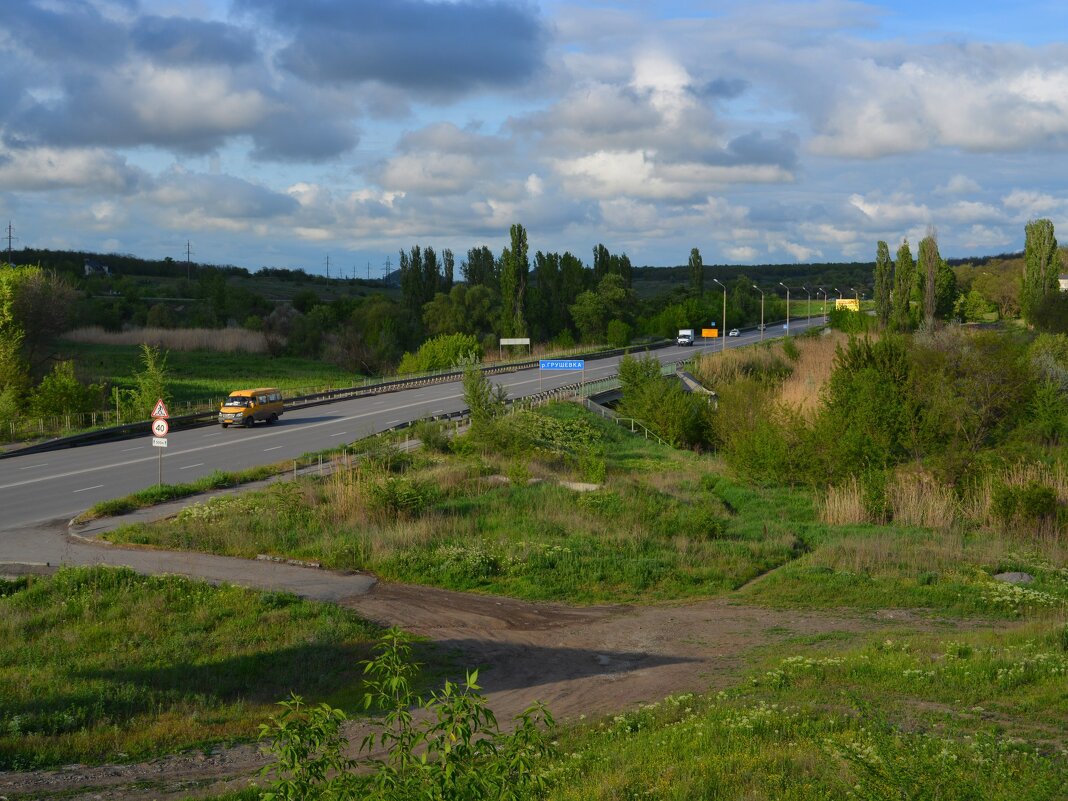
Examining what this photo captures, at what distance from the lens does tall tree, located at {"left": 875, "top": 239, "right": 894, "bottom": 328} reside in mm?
90250

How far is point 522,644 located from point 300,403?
39228 mm

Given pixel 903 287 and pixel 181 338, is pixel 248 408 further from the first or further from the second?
pixel 903 287

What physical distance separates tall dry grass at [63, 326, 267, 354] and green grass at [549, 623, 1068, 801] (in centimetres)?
7365

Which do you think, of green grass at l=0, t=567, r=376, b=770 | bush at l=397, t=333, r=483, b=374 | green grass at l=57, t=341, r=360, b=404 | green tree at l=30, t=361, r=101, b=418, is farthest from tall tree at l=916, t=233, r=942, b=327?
green grass at l=0, t=567, r=376, b=770

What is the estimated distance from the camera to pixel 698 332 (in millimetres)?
116000

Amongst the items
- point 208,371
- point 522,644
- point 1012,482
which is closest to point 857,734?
point 522,644

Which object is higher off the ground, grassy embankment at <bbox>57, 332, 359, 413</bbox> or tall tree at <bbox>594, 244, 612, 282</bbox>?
tall tree at <bbox>594, 244, 612, 282</bbox>

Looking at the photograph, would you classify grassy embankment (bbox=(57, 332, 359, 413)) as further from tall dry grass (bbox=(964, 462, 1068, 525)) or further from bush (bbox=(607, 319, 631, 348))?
tall dry grass (bbox=(964, 462, 1068, 525))

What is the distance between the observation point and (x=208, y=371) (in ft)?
233

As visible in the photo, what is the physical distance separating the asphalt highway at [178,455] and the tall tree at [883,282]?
46000 millimetres

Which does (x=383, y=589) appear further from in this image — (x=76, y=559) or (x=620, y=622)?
(x=76, y=559)

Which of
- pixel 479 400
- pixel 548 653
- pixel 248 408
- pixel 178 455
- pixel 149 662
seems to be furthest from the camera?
pixel 248 408

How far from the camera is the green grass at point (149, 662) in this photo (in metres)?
12.3

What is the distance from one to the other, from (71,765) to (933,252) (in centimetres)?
7984
